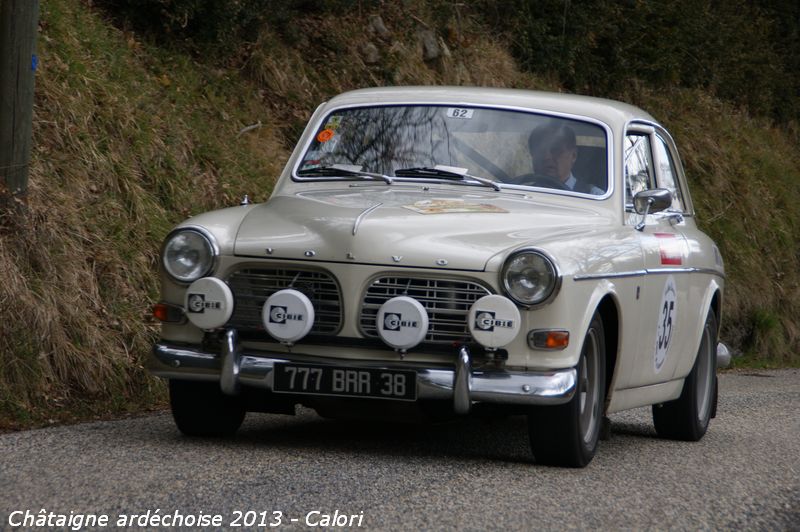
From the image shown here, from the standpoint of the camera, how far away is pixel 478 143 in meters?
6.96

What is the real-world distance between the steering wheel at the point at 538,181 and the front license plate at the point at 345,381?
64.9 inches

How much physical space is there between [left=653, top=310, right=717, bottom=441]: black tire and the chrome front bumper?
221cm

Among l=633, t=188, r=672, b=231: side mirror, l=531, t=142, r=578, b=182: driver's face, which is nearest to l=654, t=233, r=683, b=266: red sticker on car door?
l=633, t=188, r=672, b=231: side mirror

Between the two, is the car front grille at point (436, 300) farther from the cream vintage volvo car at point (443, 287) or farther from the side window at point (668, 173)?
the side window at point (668, 173)

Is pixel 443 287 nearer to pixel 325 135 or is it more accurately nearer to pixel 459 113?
pixel 459 113

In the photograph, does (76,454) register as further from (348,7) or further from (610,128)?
(348,7)

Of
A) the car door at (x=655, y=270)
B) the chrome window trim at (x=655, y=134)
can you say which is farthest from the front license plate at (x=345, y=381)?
the chrome window trim at (x=655, y=134)

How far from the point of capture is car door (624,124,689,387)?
668 cm

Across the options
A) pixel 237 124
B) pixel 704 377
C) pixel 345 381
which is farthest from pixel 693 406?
pixel 237 124

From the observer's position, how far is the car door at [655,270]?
6.68 meters

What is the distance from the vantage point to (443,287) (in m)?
5.62

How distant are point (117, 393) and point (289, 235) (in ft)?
8.67

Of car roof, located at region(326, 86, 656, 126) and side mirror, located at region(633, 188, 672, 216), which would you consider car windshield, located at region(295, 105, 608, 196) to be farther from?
side mirror, located at region(633, 188, 672, 216)

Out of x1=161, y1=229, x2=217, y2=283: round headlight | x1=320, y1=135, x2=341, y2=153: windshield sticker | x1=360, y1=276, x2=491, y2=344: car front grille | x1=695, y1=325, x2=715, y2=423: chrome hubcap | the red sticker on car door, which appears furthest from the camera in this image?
x1=695, y1=325, x2=715, y2=423: chrome hubcap
